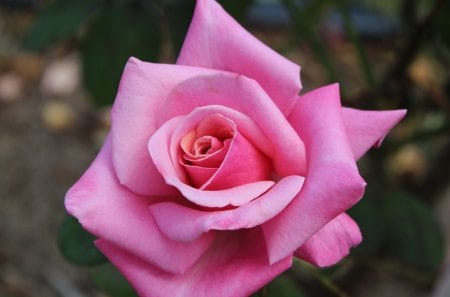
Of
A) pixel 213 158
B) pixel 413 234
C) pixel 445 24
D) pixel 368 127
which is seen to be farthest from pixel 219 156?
pixel 413 234

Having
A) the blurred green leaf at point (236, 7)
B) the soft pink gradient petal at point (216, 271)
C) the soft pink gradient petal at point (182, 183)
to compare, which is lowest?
the soft pink gradient petal at point (216, 271)

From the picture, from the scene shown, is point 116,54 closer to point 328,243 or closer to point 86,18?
point 86,18

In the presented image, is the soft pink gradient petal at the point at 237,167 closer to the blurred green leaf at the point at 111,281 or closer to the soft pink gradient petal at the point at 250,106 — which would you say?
the soft pink gradient petal at the point at 250,106

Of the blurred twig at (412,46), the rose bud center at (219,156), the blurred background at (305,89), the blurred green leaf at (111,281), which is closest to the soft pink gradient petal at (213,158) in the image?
the rose bud center at (219,156)

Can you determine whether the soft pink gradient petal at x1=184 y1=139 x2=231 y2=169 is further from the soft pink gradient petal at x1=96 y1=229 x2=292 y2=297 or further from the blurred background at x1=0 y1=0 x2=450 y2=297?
the blurred background at x1=0 y1=0 x2=450 y2=297

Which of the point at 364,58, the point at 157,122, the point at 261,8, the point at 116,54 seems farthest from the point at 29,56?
the point at 157,122

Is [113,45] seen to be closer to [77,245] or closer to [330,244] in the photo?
[77,245]
